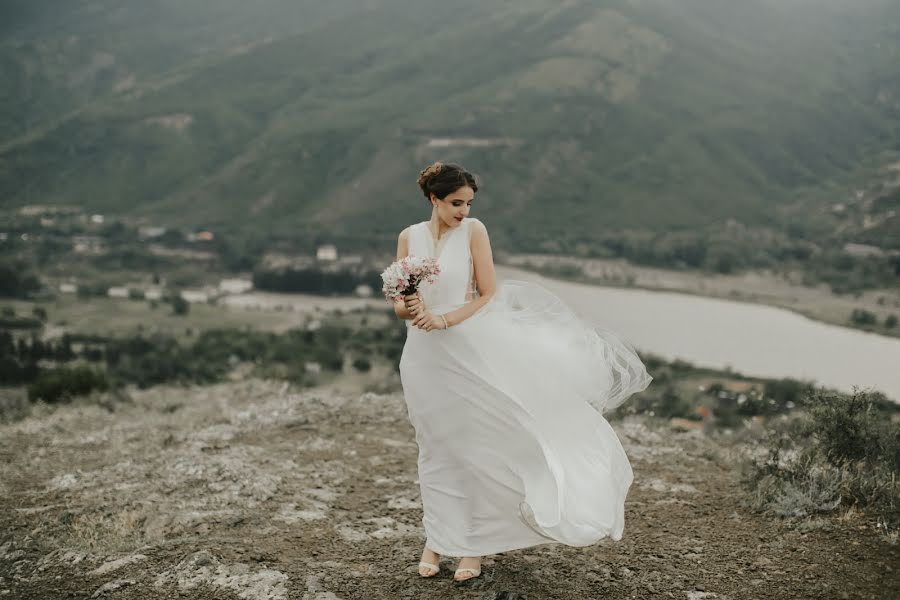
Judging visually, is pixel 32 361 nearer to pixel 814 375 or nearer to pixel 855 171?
pixel 814 375

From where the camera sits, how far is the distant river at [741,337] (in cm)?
3008

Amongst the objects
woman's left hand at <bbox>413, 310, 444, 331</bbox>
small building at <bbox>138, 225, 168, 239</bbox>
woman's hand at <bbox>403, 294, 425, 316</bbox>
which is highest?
small building at <bbox>138, 225, 168, 239</bbox>

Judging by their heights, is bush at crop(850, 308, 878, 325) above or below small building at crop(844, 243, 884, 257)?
below

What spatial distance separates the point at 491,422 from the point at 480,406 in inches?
3.9

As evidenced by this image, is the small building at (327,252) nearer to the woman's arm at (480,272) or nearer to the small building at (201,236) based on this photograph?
the small building at (201,236)

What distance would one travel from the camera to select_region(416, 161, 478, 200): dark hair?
3.95 m


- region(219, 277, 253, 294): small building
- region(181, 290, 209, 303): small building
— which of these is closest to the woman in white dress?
region(181, 290, 209, 303): small building

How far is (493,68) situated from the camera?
10100cm

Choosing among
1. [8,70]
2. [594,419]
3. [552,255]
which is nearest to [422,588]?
[594,419]

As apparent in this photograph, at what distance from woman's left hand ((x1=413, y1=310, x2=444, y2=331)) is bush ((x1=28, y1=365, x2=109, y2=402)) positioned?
335 inches

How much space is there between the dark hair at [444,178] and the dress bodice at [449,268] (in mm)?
192

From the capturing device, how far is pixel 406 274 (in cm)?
377

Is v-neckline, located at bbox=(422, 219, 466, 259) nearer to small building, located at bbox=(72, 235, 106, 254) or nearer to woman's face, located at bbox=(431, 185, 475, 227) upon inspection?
woman's face, located at bbox=(431, 185, 475, 227)

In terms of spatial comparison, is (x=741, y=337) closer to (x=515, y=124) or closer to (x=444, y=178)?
(x=444, y=178)
